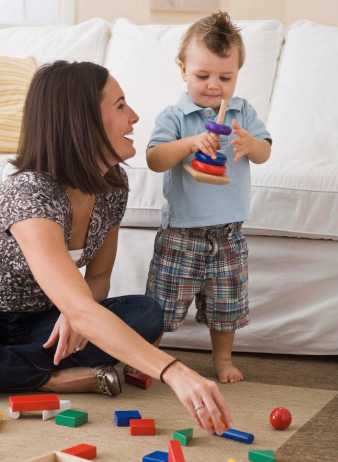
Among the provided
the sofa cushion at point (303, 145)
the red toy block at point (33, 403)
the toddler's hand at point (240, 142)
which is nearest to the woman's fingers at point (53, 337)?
the red toy block at point (33, 403)

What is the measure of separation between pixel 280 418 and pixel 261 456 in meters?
0.20

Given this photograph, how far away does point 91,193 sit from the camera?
175cm

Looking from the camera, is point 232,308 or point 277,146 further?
point 277,146

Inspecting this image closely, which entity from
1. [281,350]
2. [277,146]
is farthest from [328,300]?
[277,146]

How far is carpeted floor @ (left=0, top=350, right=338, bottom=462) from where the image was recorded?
1447 mm

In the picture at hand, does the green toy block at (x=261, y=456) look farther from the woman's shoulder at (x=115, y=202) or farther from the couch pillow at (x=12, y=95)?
the couch pillow at (x=12, y=95)

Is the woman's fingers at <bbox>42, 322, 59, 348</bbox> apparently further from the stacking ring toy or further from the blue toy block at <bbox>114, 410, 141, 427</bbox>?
the stacking ring toy

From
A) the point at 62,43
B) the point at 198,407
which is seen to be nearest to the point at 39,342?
the point at 198,407

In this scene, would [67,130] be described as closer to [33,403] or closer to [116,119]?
[116,119]

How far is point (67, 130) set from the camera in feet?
5.59

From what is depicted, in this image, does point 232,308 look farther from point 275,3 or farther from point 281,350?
point 275,3

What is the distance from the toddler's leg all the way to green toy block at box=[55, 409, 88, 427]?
1.57ft

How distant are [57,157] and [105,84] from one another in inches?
7.7

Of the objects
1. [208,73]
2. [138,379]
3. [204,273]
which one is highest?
[208,73]
